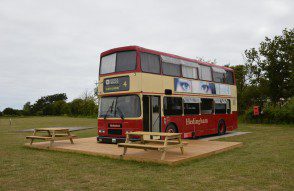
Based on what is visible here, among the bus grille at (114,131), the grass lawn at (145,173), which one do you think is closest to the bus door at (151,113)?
Result: the bus grille at (114,131)

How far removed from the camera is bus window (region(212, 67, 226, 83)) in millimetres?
18703

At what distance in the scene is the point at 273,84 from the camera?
36812mm

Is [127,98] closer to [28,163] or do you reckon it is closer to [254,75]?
[28,163]

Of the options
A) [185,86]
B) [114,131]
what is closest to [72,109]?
[185,86]

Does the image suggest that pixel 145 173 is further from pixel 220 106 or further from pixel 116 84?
pixel 220 106

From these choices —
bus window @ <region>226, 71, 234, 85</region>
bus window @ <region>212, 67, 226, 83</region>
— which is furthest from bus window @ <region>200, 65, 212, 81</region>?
bus window @ <region>226, 71, 234, 85</region>

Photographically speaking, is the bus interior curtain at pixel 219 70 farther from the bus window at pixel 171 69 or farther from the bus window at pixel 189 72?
the bus window at pixel 171 69

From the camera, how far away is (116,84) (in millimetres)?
13375

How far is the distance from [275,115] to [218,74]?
1409 cm

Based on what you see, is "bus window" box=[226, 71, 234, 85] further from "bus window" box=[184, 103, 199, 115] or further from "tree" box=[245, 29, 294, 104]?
"tree" box=[245, 29, 294, 104]

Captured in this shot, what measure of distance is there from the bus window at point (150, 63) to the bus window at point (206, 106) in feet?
14.5

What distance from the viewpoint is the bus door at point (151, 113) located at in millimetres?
13406

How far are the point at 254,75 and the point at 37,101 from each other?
76.8 m

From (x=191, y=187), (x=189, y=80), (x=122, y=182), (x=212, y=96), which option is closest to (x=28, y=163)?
(x=122, y=182)
